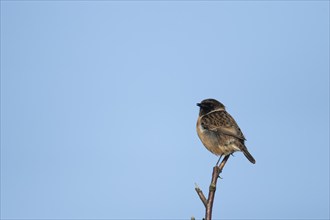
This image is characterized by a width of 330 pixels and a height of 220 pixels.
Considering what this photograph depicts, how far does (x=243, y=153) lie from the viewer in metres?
10.4

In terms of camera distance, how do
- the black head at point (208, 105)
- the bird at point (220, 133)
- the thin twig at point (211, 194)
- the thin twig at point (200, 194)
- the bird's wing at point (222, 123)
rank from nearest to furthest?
the thin twig at point (211, 194)
the thin twig at point (200, 194)
the bird at point (220, 133)
the bird's wing at point (222, 123)
the black head at point (208, 105)

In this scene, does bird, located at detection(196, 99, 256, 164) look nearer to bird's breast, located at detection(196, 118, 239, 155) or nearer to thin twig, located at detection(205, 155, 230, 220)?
bird's breast, located at detection(196, 118, 239, 155)

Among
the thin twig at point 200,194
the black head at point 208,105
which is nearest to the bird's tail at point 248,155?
the black head at point 208,105

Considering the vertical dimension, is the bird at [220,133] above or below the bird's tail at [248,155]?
above

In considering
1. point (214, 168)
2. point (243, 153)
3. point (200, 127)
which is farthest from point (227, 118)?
point (214, 168)

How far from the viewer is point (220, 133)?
10969 mm

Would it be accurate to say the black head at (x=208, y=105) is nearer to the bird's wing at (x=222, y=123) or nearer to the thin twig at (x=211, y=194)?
the bird's wing at (x=222, y=123)

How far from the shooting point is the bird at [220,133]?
1072cm

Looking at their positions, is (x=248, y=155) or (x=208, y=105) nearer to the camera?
(x=248, y=155)

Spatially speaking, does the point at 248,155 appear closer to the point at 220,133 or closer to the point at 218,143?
the point at 218,143

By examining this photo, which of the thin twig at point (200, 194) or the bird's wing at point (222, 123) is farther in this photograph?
the bird's wing at point (222, 123)

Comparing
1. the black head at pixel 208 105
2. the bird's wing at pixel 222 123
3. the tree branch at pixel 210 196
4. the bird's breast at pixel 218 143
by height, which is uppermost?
the black head at pixel 208 105

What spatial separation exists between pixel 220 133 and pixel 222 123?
39cm

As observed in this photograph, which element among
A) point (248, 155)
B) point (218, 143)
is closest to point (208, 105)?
point (218, 143)
